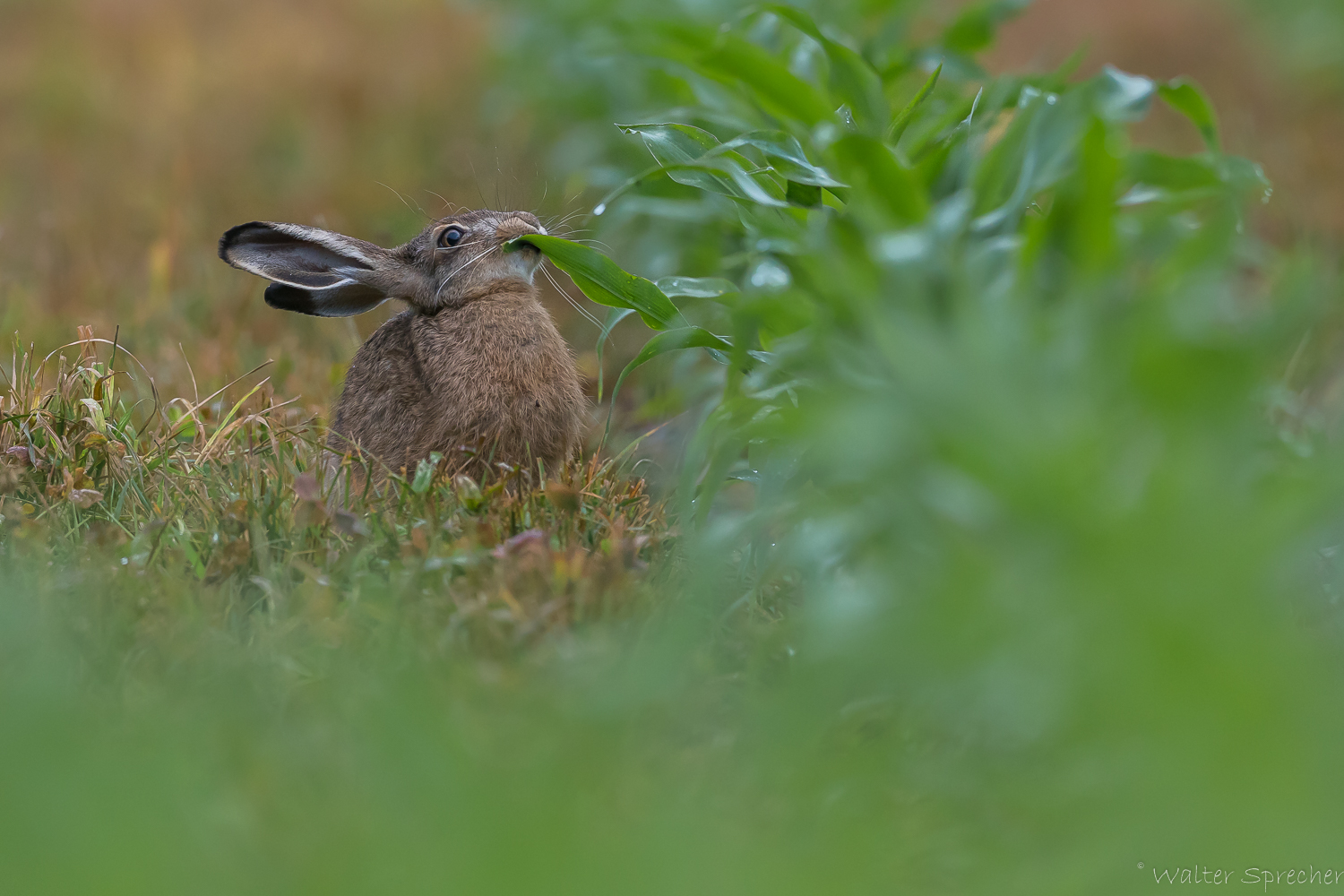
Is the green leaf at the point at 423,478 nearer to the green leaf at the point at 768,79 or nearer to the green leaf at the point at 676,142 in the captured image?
the green leaf at the point at 676,142

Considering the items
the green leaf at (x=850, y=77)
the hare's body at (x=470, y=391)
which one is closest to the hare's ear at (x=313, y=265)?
the hare's body at (x=470, y=391)

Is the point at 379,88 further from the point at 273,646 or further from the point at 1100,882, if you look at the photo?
the point at 1100,882

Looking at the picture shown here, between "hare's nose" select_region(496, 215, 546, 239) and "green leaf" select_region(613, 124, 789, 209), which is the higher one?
"green leaf" select_region(613, 124, 789, 209)

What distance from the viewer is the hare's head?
408 centimetres

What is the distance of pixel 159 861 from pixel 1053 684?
1.29 m

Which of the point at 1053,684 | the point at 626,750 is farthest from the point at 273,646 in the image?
the point at 1053,684

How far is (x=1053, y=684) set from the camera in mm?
2041

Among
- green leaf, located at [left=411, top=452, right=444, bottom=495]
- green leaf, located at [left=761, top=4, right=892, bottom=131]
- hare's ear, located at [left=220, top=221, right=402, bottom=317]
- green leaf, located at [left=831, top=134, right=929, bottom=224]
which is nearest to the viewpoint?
green leaf, located at [left=831, top=134, right=929, bottom=224]

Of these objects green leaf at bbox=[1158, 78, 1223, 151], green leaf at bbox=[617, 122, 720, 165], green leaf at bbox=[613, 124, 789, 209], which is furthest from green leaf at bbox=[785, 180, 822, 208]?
green leaf at bbox=[1158, 78, 1223, 151]

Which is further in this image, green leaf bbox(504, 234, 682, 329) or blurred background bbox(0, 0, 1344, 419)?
blurred background bbox(0, 0, 1344, 419)

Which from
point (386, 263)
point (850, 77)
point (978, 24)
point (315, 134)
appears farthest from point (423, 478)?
point (315, 134)

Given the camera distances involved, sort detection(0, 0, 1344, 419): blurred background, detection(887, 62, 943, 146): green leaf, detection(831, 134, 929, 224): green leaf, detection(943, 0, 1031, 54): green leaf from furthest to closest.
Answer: detection(0, 0, 1344, 419): blurred background
detection(943, 0, 1031, 54): green leaf
detection(887, 62, 943, 146): green leaf
detection(831, 134, 929, 224): green leaf

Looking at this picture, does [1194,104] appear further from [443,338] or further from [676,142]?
[443,338]

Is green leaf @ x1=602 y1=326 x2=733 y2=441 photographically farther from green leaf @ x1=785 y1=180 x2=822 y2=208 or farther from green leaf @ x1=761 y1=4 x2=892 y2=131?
green leaf @ x1=761 y1=4 x2=892 y2=131
